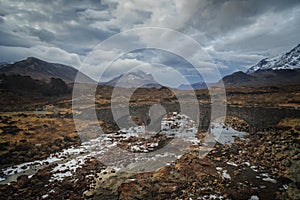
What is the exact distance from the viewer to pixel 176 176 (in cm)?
1327

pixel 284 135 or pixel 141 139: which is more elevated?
pixel 284 135

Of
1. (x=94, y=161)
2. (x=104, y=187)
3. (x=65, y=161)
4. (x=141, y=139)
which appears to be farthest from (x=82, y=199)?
(x=141, y=139)

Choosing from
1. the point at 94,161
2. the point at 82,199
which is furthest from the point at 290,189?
the point at 94,161

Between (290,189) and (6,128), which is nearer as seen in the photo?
(290,189)

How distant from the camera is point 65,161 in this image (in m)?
16.6

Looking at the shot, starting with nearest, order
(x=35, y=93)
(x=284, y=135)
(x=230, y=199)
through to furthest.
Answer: (x=230, y=199) < (x=284, y=135) < (x=35, y=93)

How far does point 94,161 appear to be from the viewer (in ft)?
53.7

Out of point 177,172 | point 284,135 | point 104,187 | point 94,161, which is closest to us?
point 104,187

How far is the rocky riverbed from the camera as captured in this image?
11242 mm

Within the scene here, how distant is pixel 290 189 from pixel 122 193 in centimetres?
936

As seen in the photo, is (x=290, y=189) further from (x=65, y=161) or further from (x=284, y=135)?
(x=65, y=161)

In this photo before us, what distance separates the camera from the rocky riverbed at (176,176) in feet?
36.9

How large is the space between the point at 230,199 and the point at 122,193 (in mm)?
5820

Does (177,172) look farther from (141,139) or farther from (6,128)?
(6,128)
